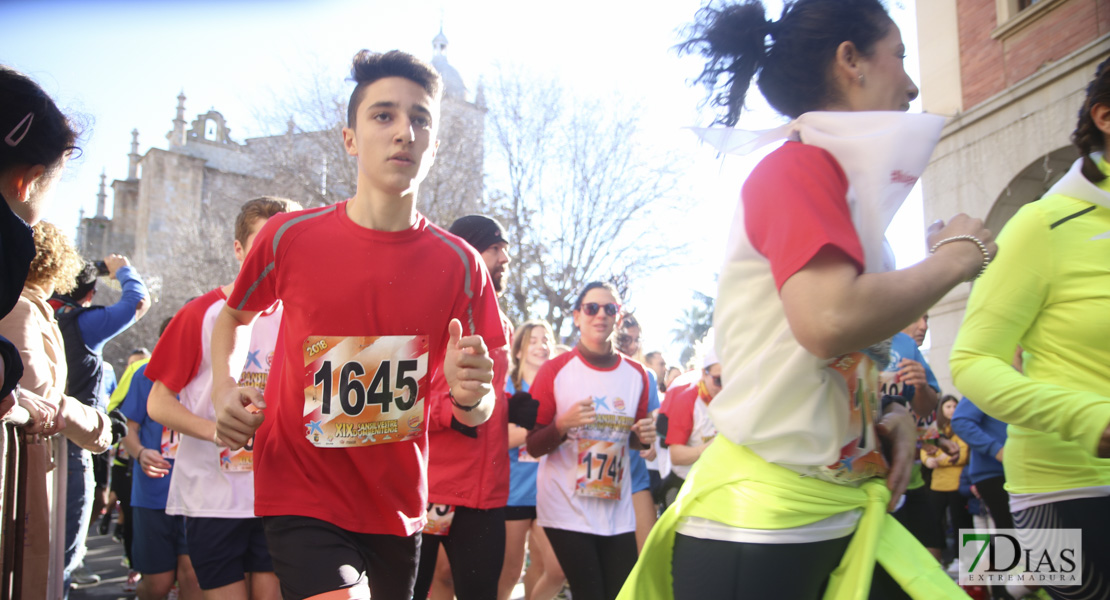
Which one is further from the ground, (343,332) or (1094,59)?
(1094,59)

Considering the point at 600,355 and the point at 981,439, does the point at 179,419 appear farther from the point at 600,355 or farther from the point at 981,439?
the point at 981,439

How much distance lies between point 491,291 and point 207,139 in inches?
2608

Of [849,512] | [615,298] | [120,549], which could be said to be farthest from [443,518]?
[120,549]

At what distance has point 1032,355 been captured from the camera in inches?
111

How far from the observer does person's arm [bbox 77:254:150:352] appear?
5.60m

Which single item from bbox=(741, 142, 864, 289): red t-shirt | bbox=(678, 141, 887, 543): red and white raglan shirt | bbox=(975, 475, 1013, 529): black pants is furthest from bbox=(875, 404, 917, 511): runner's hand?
bbox=(975, 475, 1013, 529): black pants

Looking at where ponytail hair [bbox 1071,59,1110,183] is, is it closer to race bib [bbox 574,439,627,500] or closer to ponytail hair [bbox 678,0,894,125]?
ponytail hair [bbox 678,0,894,125]

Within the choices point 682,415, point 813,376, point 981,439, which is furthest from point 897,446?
point 981,439

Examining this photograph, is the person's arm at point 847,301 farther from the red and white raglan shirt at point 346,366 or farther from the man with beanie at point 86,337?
the man with beanie at point 86,337

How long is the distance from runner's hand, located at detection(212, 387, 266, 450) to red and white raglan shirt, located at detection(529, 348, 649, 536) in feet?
9.94

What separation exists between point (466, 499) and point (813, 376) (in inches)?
107

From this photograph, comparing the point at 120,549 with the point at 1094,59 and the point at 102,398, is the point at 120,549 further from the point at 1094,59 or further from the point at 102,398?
the point at 1094,59

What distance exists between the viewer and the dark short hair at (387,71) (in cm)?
309

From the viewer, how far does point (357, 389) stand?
269 centimetres
